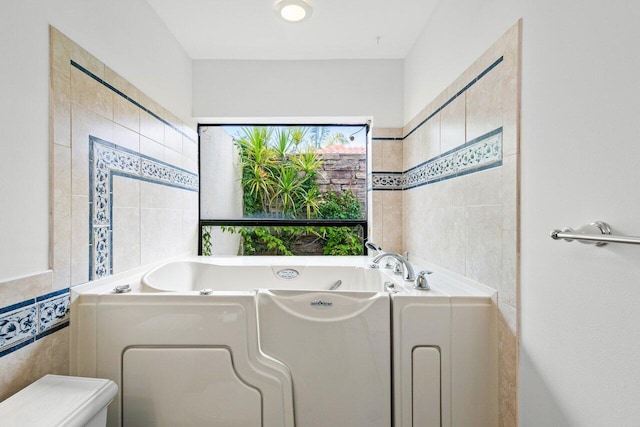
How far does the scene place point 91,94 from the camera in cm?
148

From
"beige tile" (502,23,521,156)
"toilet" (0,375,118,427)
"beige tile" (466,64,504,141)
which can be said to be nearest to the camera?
"toilet" (0,375,118,427)

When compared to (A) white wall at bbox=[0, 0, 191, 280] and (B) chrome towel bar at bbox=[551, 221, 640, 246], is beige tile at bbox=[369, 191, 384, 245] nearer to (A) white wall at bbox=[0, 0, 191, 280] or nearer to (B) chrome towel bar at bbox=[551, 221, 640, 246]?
(B) chrome towel bar at bbox=[551, 221, 640, 246]

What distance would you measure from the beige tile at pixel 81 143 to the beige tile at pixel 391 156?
1896 mm

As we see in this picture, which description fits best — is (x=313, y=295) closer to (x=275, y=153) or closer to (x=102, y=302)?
(x=102, y=302)

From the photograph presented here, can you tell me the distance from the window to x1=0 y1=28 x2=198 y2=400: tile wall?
77 centimetres

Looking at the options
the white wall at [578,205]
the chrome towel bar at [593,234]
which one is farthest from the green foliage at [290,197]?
the chrome towel bar at [593,234]

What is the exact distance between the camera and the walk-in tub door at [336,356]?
138cm

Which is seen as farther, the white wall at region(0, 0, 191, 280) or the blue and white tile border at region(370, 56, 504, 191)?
the blue and white tile border at region(370, 56, 504, 191)

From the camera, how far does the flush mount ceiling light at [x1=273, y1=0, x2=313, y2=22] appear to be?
1.78m

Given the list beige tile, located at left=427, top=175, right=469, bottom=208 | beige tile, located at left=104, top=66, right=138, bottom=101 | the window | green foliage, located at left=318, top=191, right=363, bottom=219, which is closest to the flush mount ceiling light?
beige tile, located at left=104, top=66, right=138, bottom=101

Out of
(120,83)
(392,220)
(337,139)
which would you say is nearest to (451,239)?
(392,220)

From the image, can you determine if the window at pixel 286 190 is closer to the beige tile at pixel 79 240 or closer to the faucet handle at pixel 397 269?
the faucet handle at pixel 397 269

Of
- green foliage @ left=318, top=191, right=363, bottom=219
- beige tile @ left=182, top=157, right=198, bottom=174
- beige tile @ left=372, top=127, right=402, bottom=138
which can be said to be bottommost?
green foliage @ left=318, top=191, right=363, bottom=219

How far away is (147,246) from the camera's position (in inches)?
78.2
